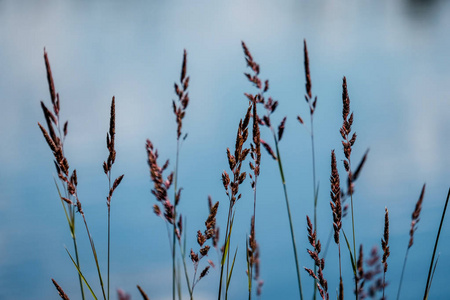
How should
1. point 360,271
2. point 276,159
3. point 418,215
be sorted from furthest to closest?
point 276,159 < point 418,215 < point 360,271

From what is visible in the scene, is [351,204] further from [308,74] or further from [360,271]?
[308,74]

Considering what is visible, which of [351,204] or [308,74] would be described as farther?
[308,74]

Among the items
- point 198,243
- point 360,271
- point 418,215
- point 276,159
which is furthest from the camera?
point 276,159

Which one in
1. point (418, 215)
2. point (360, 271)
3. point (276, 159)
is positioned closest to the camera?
point (360, 271)

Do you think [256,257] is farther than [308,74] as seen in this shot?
No

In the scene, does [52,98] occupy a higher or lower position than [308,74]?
lower

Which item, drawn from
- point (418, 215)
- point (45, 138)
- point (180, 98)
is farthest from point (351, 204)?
point (45, 138)

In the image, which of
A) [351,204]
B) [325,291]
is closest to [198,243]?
[325,291]

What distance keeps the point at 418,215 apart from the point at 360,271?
511mm

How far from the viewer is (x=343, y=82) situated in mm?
2305

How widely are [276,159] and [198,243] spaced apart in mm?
602

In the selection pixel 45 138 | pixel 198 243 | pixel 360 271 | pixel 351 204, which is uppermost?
pixel 45 138

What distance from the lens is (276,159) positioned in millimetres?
2363

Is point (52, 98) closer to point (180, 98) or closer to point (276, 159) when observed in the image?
point (180, 98)
